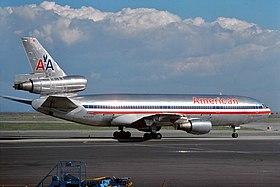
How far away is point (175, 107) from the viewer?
4656 cm

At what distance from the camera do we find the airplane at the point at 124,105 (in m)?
40.7

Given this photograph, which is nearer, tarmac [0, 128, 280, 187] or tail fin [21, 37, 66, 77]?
tarmac [0, 128, 280, 187]

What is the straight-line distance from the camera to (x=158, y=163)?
25.6 metres

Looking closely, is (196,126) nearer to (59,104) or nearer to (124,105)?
(124,105)

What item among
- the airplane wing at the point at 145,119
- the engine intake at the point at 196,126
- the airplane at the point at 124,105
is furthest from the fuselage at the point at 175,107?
the engine intake at the point at 196,126

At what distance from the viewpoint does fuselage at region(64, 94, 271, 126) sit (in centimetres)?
4347

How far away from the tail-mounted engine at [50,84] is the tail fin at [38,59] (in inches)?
26.9

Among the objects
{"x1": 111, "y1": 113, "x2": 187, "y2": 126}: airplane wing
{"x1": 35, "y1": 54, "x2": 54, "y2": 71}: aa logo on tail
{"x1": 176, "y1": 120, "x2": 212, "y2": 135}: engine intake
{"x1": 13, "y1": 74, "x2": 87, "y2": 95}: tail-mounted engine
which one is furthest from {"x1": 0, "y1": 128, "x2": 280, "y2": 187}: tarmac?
{"x1": 111, "y1": 113, "x2": 187, "y2": 126}: airplane wing

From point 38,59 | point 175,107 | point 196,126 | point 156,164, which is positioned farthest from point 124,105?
point 156,164

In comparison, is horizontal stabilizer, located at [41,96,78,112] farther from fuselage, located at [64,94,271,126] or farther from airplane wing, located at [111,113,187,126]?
airplane wing, located at [111,113,187,126]

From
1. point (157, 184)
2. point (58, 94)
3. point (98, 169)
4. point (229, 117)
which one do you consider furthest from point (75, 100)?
point (157, 184)

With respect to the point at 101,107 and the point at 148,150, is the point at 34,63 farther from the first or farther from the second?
the point at 148,150

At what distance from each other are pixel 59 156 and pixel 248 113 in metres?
27.2

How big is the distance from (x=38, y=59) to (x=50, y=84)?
8.41 ft
